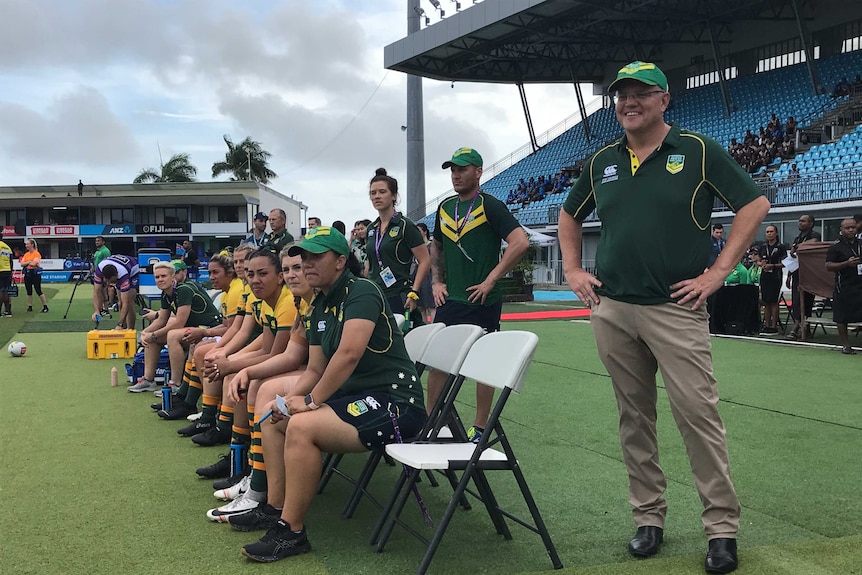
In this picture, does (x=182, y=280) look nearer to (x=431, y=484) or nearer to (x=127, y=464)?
(x=127, y=464)

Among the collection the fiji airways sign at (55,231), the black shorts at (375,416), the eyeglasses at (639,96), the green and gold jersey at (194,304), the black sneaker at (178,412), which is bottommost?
the black sneaker at (178,412)

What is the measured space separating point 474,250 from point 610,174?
1541mm

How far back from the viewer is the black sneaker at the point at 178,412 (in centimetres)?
633

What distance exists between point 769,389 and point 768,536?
4.22 m

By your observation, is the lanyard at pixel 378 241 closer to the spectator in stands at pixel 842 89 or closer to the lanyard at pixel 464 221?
the lanyard at pixel 464 221

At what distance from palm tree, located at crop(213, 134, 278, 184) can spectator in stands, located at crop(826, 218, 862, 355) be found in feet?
173

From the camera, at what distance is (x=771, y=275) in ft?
40.9

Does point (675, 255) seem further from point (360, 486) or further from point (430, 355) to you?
point (360, 486)

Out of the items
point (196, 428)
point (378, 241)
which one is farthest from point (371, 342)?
point (196, 428)

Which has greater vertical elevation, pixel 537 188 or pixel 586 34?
pixel 586 34

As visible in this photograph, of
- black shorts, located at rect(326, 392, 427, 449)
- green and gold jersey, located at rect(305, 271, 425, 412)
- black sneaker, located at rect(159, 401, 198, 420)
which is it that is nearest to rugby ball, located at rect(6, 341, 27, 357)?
black sneaker, located at rect(159, 401, 198, 420)

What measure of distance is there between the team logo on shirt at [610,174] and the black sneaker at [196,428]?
352cm

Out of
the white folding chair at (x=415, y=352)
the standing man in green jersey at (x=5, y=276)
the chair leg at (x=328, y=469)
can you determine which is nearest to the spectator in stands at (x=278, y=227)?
the white folding chair at (x=415, y=352)

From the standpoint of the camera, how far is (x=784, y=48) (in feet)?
105
